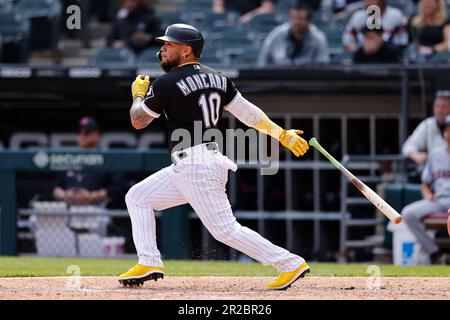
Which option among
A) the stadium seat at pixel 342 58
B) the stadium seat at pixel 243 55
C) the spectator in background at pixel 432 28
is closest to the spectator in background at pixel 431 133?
the spectator in background at pixel 432 28

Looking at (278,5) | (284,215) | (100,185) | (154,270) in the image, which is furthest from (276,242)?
(154,270)

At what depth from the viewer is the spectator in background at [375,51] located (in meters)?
11.5

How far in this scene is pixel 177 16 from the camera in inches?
532

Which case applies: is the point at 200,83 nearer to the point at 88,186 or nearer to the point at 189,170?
the point at 189,170

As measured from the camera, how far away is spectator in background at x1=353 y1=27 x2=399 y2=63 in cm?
1148

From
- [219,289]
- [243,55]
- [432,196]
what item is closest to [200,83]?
[219,289]

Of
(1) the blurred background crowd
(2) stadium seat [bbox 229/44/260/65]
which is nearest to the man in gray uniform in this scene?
(1) the blurred background crowd

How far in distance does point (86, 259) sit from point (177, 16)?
4.09 metres

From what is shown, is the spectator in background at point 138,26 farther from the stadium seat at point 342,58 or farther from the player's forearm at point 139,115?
the player's forearm at point 139,115

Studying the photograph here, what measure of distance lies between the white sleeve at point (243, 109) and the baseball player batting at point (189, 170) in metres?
0.09

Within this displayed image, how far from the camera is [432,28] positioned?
1176 cm

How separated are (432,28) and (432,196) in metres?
2.09

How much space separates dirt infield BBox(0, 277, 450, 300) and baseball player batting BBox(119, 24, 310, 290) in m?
0.18

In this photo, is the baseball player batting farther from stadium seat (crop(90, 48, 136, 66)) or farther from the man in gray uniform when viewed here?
stadium seat (crop(90, 48, 136, 66))
